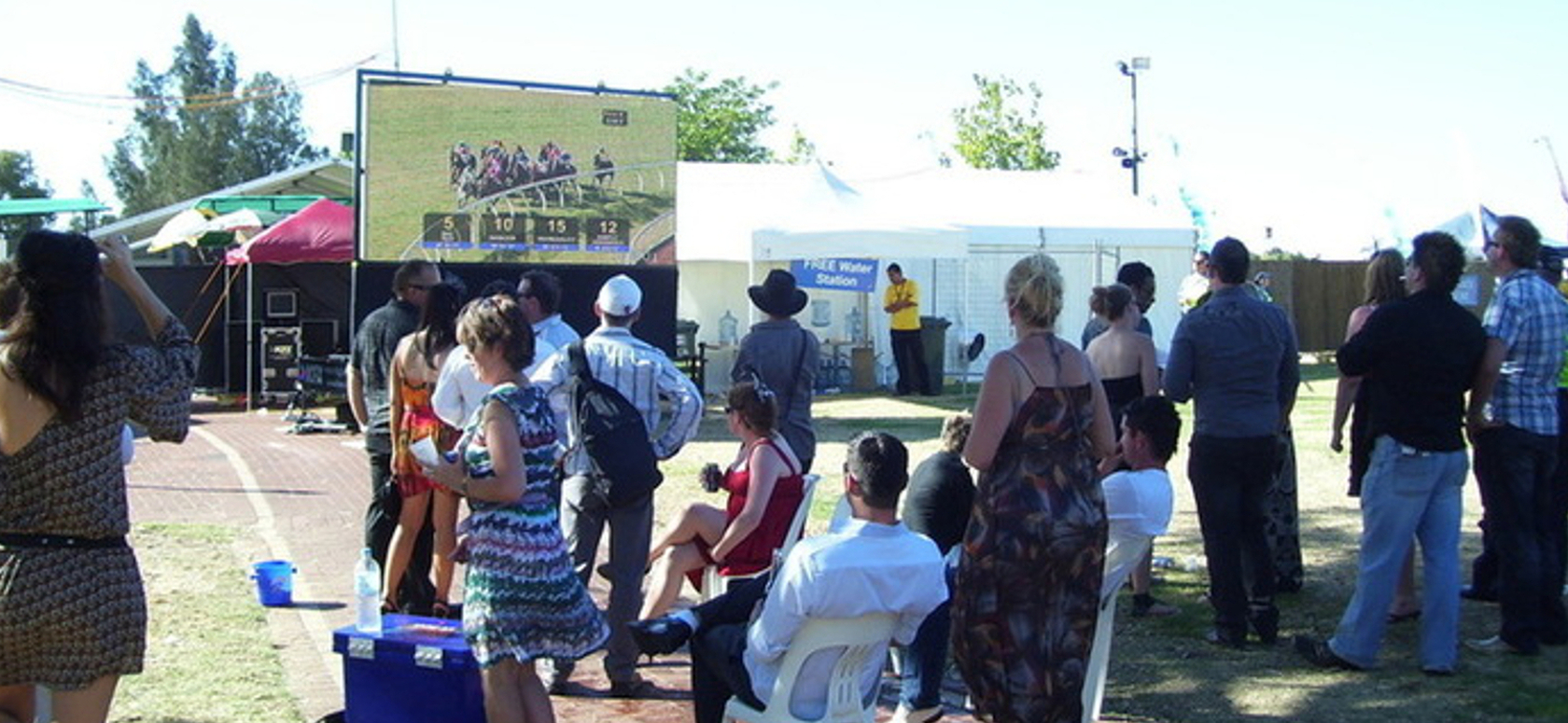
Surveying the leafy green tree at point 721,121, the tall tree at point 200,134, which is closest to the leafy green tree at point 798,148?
the leafy green tree at point 721,121

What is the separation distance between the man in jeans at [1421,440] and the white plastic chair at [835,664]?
2.85m

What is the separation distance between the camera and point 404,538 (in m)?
7.68

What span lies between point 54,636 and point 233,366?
67.6 feet

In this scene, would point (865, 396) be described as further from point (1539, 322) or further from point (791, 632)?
point (791, 632)

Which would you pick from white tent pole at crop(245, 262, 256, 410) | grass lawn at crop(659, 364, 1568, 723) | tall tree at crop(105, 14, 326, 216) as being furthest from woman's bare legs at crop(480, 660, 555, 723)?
tall tree at crop(105, 14, 326, 216)

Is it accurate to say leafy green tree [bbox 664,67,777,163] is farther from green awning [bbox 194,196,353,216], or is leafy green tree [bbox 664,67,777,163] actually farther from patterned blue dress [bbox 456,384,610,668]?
patterned blue dress [bbox 456,384,610,668]

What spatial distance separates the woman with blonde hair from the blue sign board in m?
15.0

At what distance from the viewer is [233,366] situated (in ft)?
79.0

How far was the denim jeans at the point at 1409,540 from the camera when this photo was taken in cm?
711

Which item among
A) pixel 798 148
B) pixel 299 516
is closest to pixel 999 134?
pixel 798 148

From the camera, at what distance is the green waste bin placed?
926 inches

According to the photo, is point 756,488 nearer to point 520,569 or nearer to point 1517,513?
point 520,569

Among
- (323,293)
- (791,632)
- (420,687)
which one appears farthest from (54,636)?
(323,293)

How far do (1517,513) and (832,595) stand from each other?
383cm
